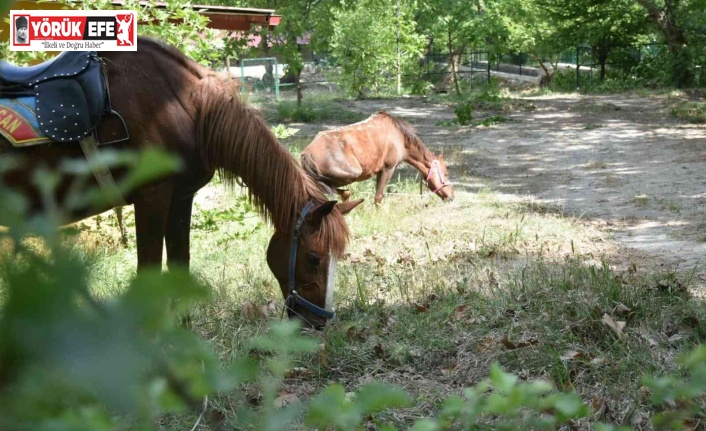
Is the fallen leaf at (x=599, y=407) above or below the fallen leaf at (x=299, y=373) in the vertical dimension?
above

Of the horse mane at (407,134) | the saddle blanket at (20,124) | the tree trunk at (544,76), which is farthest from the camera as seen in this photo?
the tree trunk at (544,76)

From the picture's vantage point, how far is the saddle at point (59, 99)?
4066mm

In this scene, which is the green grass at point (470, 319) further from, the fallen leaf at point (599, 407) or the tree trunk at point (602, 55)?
the tree trunk at point (602, 55)

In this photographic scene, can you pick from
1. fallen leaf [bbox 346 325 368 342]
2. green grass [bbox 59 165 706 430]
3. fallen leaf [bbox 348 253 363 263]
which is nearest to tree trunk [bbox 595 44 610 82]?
green grass [bbox 59 165 706 430]

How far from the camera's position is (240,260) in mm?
6406

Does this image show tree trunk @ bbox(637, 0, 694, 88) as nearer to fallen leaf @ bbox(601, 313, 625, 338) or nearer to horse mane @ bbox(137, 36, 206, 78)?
horse mane @ bbox(137, 36, 206, 78)

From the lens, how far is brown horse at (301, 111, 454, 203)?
889cm

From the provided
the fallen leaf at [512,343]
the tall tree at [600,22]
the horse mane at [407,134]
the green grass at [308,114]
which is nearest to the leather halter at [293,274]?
the fallen leaf at [512,343]

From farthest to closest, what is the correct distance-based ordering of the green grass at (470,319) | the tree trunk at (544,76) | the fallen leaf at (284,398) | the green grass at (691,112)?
the tree trunk at (544,76)
the green grass at (691,112)
the green grass at (470,319)
the fallen leaf at (284,398)

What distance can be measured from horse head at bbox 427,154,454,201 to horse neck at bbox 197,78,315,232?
5.23 meters

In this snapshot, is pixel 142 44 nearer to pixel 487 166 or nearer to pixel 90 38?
pixel 90 38

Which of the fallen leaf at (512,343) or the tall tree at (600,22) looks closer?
the fallen leaf at (512,343)

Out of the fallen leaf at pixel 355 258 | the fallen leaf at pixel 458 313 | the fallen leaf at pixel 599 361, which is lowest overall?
the fallen leaf at pixel 355 258

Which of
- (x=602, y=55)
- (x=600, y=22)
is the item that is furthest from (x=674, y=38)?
(x=602, y=55)
